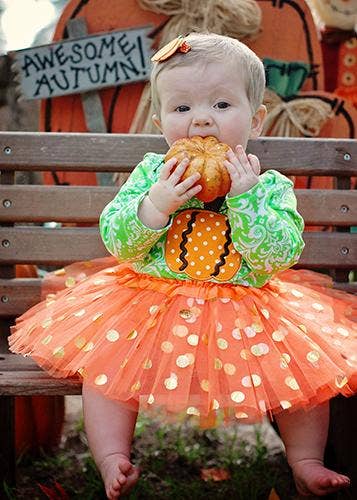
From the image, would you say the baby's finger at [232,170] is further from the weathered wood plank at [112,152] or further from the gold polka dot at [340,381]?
the weathered wood plank at [112,152]

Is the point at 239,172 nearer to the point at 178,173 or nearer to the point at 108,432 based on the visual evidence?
the point at 178,173

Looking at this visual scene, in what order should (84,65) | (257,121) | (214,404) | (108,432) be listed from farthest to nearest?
(84,65) → (257,121) → (108,432) → (214,404)

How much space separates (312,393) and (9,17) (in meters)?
3.85

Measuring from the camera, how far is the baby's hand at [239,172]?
2150mm

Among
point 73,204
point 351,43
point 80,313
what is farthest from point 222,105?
point 351,43

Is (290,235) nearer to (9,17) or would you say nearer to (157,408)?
(157,408)

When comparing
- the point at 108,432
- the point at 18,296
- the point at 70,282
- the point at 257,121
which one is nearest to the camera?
the point at 108,432

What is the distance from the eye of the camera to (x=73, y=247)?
2.78 meters

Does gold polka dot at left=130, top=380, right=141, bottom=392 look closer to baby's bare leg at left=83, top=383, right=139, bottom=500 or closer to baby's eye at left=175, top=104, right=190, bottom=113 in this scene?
baby's bare leg at left=83, top=383, right=139, bottom=500

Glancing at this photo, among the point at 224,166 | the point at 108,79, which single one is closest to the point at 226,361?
→ the point at 224,166

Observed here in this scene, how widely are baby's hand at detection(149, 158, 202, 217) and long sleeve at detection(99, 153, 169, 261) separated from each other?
0.08 meters

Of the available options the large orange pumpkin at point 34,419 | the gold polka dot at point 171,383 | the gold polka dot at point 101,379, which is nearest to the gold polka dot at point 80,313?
the gold polka dot at point 101,379

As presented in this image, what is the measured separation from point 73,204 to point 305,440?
1091 millimetres

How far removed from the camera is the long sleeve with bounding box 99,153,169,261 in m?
2.20
